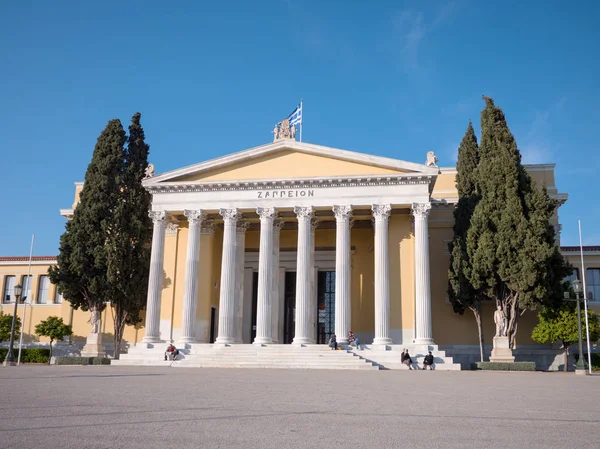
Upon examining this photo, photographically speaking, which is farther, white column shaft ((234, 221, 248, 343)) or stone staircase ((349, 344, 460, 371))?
white column shaft ((234, 221, 248, 343))

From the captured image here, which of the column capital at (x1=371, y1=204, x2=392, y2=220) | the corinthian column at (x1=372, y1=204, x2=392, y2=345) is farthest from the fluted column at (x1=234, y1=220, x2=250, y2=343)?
the corinthian column at (x1=372, y1=204, x2=392, y2=345)

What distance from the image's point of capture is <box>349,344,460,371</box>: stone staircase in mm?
28391

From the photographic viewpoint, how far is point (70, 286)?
32812 mm

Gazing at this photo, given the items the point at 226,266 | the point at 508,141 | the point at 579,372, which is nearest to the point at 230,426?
the point at 579,372

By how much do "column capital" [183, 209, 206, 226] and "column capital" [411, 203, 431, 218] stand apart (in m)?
12.1

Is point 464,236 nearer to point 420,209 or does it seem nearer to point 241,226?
point 420,209

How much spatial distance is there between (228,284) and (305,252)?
4645 mm

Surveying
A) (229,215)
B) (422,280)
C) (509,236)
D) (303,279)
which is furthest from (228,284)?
(509,236)

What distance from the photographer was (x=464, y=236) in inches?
1264

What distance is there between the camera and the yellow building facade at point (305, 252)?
3141 cm

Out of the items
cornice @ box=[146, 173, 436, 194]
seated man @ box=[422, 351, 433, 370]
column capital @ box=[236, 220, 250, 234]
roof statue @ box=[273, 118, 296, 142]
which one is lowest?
seated man @ box=[422, 351, 433, 370]

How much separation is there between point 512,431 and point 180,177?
28807 millimetres

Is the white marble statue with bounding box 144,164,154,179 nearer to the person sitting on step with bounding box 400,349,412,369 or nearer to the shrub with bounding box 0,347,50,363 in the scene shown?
the shrub with bounding box 0,347,50,363

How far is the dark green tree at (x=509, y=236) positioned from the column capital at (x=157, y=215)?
17.3 meters
